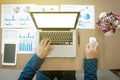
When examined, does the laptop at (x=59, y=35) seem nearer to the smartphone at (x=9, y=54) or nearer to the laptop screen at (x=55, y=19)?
the laptop screen at (x=55, y=19)

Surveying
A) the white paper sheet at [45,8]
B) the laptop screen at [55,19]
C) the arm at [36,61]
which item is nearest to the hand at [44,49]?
the arm at [36,61]

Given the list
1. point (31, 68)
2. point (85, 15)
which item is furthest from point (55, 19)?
point (31, 68)

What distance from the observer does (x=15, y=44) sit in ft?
4.54

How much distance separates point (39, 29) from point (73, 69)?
352 mm

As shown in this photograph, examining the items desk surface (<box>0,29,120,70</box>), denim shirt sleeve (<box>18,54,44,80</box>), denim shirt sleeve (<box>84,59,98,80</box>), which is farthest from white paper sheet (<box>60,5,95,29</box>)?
denim shirt sleeve (<box>18,54,44,80</box>)

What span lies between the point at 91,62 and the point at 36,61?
A: 359 mm

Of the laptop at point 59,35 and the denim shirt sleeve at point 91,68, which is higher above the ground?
the laptop at point 59,35

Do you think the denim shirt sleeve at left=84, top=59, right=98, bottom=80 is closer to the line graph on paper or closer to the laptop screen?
the laptop screen

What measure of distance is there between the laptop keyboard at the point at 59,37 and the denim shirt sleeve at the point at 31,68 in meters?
0.14

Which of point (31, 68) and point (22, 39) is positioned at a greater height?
point (22, 39)

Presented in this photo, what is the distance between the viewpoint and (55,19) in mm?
1312

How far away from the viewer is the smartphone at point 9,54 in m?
1.38

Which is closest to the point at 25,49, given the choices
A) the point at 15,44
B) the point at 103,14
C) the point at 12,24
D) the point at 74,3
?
the point at 15,44

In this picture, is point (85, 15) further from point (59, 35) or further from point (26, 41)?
point (26, 41)
